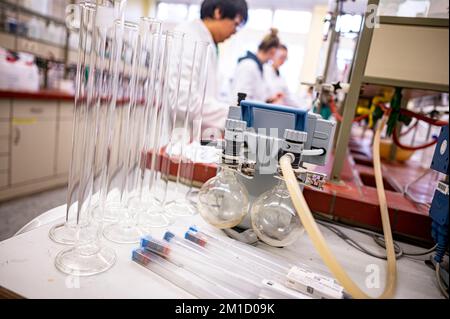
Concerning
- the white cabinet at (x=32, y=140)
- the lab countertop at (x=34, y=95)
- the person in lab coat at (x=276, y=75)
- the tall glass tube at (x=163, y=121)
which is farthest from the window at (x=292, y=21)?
the tall glass tube at (x=163, y=121)

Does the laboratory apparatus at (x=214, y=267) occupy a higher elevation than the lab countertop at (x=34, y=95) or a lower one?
lower

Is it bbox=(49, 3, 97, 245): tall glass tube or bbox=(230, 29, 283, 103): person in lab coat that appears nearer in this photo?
bbox=(49, 3, 97, 245): tall glass tube

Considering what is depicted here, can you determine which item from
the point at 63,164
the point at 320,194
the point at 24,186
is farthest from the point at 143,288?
the point at 63,164

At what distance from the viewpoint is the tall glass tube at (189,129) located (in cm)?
89

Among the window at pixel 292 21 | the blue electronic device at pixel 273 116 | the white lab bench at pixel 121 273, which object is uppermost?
the window at pixel 292 21

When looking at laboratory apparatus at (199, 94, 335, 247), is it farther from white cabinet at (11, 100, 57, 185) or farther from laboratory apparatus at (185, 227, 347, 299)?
white cabinet at (11, 100, 57, 185)

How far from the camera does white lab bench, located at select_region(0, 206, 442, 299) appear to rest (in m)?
0.51

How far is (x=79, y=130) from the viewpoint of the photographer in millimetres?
652

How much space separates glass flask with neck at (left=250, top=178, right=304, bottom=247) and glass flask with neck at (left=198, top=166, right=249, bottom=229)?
0.04 meters

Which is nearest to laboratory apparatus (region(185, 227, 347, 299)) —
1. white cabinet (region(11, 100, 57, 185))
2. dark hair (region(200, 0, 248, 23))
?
dark hair (region(200, 0, 248, 23))

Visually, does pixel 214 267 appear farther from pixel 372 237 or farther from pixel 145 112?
pixel 372 237

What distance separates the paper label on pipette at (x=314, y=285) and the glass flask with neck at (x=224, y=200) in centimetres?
20

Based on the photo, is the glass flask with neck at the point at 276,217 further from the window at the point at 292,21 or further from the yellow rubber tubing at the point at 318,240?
the window at the point at 292,21
